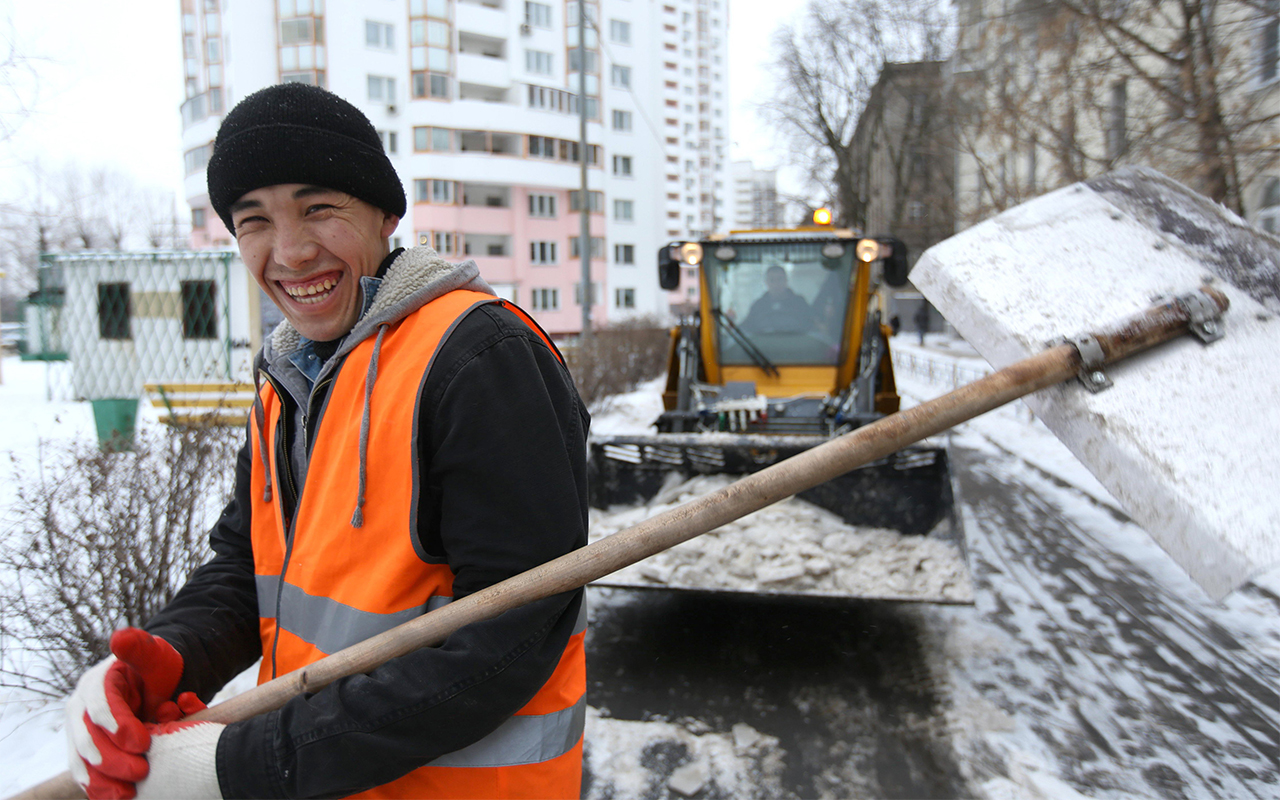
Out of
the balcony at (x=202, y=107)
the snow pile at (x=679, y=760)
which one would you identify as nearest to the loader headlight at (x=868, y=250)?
the snow pile at (x=679, y=760)

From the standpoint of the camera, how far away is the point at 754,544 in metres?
4.43

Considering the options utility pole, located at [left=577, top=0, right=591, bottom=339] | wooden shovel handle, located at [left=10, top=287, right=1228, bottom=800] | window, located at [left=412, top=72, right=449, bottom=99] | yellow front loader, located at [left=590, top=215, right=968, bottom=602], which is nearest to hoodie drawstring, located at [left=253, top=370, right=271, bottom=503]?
wooden shovel handle, located at [left=10, top=287, right=1228, bottom=800]

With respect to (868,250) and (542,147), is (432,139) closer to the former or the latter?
(542,147)

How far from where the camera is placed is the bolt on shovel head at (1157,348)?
1.26 meters

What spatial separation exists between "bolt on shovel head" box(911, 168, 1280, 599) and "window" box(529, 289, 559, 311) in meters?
37.7

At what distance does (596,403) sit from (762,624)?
8.51m

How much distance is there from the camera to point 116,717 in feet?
3.90

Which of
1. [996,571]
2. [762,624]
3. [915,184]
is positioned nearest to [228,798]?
[762,624]

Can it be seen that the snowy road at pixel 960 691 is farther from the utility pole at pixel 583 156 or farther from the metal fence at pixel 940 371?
the metal fence at pixel 940 371

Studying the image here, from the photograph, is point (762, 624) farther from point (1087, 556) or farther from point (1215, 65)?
point (1215, 65)

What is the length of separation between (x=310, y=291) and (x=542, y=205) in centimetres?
4021

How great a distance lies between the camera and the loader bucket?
13.3 ft

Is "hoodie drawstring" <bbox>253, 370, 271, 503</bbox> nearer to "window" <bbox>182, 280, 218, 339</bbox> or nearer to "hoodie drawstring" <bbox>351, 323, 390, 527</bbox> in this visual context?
"hoodie drawstring" <bbox>351, 323, 390, 527</bbox>

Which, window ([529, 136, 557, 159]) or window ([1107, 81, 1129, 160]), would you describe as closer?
window ([1107, 81, 1129, 160])
